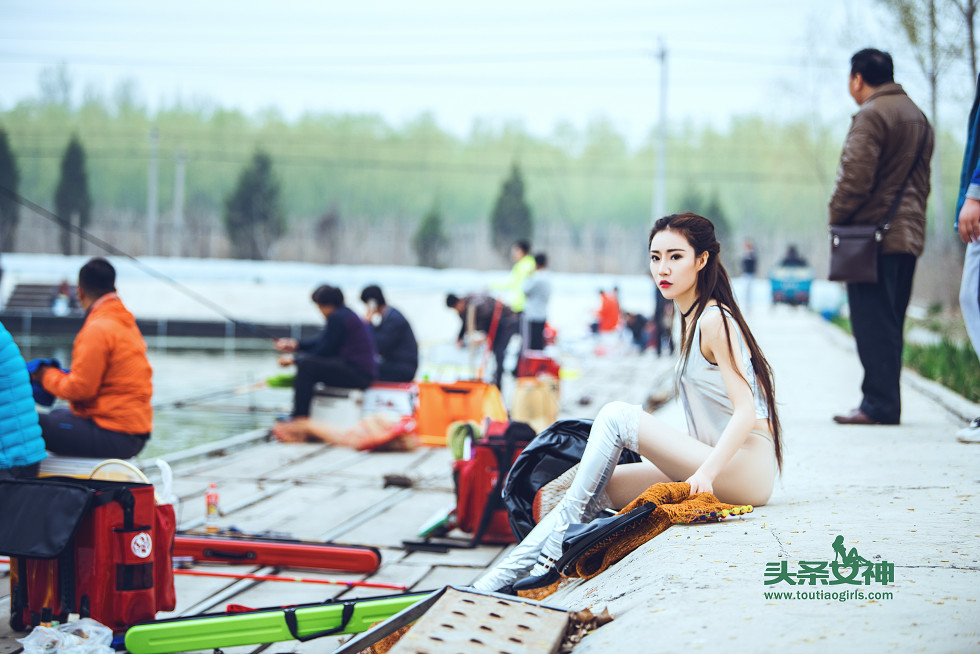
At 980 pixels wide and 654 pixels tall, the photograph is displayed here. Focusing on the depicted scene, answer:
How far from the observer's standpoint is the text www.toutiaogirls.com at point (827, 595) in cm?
257

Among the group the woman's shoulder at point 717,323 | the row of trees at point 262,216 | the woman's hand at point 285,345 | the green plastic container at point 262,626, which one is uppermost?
the row of trees at point 262,216

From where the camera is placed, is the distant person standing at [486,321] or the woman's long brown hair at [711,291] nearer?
the woman's long brown hair at [711,291]

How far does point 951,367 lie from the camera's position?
8.20m

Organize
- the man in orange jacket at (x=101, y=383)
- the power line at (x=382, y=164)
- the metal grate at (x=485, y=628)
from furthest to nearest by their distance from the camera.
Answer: the power line at (x=382, y=164) < the man in orange jacket at (x=101, y=383) < the metal grate at (x=485, y=628)

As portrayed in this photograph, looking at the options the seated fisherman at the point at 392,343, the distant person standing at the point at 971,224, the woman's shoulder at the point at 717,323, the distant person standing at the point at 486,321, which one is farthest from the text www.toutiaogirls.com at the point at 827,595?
the distant person standing at the point at 486,321

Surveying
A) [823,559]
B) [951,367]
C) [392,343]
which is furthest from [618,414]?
[392,343]

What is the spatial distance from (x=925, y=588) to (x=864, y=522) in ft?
2.51

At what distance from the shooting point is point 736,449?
338 cm

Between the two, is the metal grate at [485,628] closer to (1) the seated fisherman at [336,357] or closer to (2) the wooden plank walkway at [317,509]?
(2) the wooden plank walkway at [317,509]

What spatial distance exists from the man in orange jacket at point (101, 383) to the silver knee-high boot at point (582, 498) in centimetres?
256

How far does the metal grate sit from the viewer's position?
2.49m

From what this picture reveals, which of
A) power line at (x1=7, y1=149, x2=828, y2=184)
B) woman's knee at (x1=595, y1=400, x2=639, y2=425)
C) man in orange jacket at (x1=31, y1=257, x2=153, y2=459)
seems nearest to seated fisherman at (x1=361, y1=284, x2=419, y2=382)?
man in orange jacket at (x1=31, y1=257, x2=153, y2=459)

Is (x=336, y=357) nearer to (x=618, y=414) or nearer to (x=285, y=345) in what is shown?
(x=285, y=345)

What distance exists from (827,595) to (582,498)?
1039 millimetres
